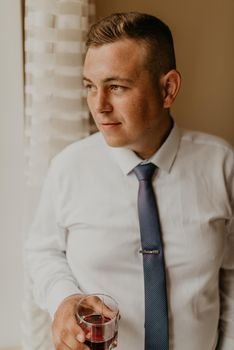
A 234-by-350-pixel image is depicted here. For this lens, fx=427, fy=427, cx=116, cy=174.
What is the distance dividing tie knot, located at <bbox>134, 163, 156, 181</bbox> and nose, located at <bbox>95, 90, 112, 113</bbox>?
8.6 inches

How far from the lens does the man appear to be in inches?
46.9

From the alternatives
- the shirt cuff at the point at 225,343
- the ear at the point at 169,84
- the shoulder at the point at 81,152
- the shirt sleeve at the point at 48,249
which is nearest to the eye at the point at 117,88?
the ear at the point at 169,84

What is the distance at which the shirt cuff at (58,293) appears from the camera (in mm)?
1250

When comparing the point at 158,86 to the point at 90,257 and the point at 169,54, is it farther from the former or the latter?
the point at 90,257

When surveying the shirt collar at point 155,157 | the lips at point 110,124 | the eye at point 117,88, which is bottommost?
the shirt collar at point 155,157

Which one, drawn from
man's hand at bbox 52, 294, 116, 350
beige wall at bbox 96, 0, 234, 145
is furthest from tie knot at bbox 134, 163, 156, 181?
beige wall at bbox 96, 0, 234, 145

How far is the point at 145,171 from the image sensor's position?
1276 millimetres

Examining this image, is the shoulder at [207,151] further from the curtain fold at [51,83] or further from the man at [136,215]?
the curtain fold at [51,83]

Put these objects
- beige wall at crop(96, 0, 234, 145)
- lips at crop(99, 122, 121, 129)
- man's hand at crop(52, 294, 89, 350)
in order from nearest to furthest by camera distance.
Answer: man's hand at crop(52, 294, 89, 350)
lips at crop(99, 122, 121, 129)
beige wall at crop(96, 0, 234, 145)

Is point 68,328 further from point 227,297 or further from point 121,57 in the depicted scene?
point 121,57

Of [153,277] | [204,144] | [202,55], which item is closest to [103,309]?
[153,277]

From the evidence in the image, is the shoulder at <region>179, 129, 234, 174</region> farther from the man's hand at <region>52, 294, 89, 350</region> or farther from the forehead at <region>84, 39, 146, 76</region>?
the man's hand at <region>52, 294, 89, 350</region>

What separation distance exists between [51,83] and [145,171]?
1.37 ft

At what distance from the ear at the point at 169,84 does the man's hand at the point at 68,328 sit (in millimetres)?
612
